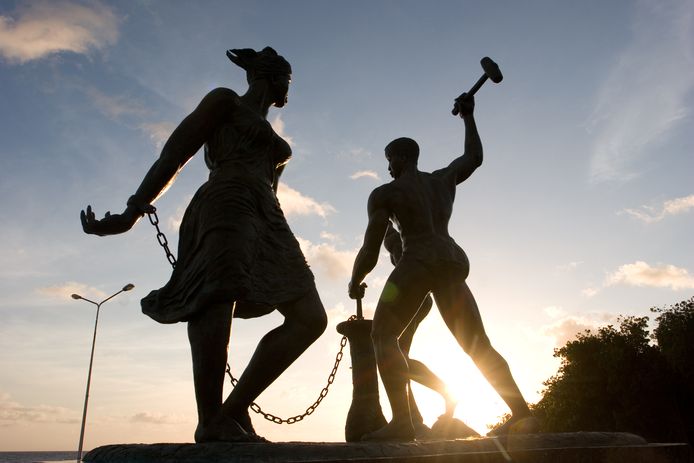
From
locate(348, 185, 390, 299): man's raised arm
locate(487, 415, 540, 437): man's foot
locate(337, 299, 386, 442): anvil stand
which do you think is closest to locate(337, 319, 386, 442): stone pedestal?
locate(337, 299, 386, 442): anvil stand

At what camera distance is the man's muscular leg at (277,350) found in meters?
3.38

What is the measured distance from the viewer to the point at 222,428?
306cm

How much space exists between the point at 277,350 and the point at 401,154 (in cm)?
220

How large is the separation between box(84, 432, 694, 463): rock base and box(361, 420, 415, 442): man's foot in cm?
68

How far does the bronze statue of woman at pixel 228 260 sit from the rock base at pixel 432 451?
1.33 ft

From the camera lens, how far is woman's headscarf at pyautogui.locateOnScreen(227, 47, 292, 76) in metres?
4.27

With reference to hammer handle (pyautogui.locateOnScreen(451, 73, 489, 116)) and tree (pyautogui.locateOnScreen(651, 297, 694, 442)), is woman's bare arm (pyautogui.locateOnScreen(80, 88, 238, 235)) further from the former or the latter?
tree (pyautogui.locateOnScreen(651, 297, 694, 442))

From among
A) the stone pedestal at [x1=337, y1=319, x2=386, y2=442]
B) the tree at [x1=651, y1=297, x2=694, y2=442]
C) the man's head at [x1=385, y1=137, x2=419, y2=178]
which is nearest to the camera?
the stone pedestal at [x1=337, y1=319, x2=386, y2=442]

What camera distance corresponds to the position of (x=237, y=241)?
337cm

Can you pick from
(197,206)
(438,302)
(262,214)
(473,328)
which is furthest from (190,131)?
(473,328)

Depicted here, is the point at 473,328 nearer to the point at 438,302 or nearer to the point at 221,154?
the point at 438,302

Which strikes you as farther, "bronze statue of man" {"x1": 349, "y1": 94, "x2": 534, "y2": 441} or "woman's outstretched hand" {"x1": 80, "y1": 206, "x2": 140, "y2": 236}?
"bronze statue of man" {"x1": 349, "y1": 94, "x2": 534, "y2": 441}

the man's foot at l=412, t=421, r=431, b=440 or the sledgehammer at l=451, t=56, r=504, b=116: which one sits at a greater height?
the sledgehammer at l=451, t=56, r=504, b=116

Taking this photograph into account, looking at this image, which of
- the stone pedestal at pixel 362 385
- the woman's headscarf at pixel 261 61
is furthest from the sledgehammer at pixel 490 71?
the stone pedestal at pixel 362 385
